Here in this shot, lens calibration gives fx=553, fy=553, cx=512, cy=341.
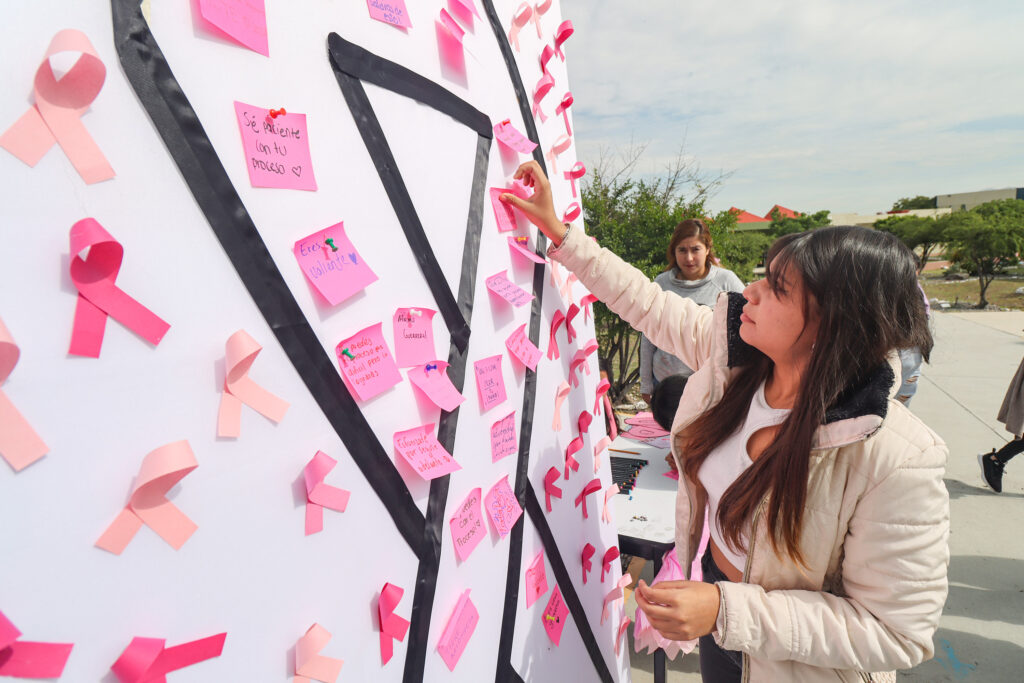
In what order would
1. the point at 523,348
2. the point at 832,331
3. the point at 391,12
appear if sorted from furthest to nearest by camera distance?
the point at 523,348, the point at 832,331, the point at 391,12

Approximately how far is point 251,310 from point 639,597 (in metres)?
1.05

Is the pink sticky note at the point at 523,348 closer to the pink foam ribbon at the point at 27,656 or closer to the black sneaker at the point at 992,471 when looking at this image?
the pink foam ribbon at the point at 27,656

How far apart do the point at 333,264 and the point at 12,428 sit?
1.37 ft

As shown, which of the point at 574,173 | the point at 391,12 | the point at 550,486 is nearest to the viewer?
the point at 391,12

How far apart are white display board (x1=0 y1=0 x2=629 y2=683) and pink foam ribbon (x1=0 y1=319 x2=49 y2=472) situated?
10mm

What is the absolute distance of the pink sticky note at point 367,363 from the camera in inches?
33.3

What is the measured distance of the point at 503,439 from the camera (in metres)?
1.29

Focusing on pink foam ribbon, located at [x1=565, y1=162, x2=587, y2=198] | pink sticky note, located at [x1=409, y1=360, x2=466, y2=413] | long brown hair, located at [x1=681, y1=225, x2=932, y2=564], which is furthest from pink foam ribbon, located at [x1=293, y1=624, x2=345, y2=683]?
pink foam ribbon, located at [x1=565, y1=162, x2=587, y2=198]

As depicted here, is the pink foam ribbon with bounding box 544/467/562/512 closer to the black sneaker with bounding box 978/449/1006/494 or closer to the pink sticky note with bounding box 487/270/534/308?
the pink sticky note with bounding box 487/270/534/308

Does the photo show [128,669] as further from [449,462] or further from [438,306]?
[438,306]

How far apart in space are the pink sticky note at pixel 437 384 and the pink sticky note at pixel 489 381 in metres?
0.11

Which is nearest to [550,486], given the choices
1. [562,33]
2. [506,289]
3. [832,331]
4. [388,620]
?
[506,289]

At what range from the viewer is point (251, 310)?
71 cm

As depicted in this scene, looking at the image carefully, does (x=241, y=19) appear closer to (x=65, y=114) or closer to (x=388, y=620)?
(x=65, y=114)
